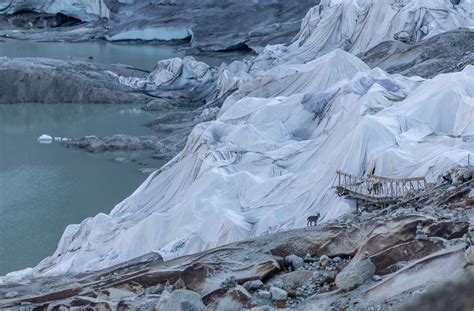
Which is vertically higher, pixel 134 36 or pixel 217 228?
pixel 217 228

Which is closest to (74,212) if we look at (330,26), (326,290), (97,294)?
(97,294)

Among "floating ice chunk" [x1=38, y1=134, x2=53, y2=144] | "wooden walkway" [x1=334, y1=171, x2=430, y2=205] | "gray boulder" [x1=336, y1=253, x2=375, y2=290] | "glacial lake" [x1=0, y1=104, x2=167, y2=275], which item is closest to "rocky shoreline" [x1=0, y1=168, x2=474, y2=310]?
"gray boulder" [x1=336, y1=253, x2=375, y2=290]

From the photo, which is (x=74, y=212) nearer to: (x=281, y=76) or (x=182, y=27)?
(x=281, y=76)

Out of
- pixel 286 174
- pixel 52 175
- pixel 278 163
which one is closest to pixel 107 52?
pixel 52 175

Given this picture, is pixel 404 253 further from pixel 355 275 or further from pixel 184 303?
pixel 184 303

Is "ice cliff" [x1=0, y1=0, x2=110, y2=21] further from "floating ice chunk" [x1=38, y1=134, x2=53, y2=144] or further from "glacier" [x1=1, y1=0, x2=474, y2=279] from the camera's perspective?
"glacier" [x1=1, y1=0, x2=474, y2=279]

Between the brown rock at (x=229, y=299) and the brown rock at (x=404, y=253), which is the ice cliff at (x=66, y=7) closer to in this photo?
the brown rock at (x=229, y=299)

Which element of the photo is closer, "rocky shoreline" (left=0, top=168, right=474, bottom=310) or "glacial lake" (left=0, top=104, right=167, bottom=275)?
"rocky shoreline" (left=0, top=168, right=474, bottom=310)
